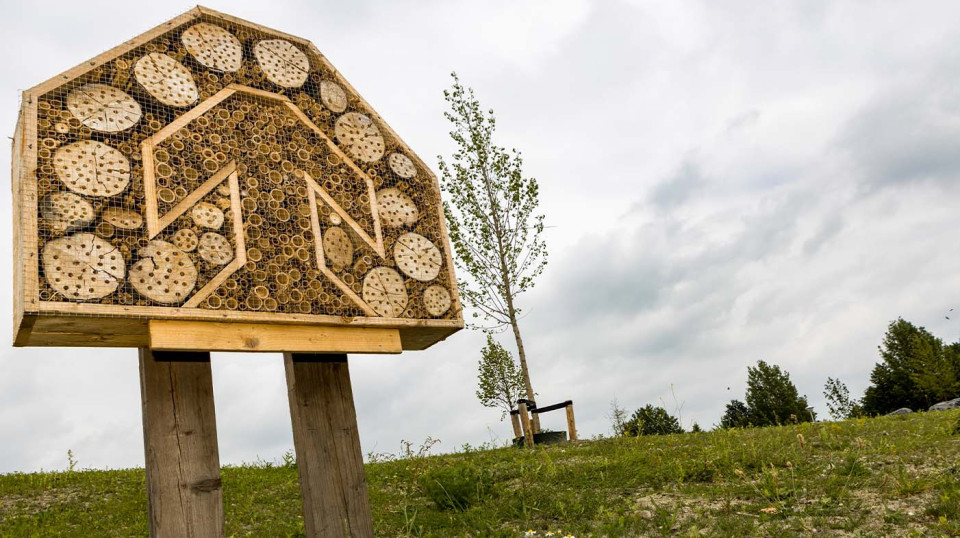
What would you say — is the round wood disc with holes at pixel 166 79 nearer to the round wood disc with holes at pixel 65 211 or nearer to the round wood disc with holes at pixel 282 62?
the round wood disc with holes at pixel 282 62

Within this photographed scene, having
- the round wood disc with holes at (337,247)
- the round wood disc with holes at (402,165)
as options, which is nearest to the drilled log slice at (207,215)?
the round wood disc with holes at (337,247)

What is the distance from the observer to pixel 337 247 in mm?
4660

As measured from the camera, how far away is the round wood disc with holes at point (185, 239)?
3.98 m

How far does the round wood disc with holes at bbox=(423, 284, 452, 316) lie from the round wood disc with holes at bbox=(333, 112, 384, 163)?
1118 millimetres

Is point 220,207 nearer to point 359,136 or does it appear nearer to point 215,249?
point 215,249

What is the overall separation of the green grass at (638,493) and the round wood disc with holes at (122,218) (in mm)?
3116

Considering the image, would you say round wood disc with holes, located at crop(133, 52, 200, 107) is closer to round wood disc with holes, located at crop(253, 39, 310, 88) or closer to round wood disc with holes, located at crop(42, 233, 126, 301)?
round wood disc with holes, located at crop(253, 39, 310, 88)

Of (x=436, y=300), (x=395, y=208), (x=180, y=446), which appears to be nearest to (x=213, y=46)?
(x=395, y=208)

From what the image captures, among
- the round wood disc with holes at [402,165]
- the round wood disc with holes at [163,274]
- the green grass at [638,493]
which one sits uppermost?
the round wood disc with holes at [402,165]

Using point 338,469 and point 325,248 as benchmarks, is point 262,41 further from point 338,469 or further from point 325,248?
point 338,469

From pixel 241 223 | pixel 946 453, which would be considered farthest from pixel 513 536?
pixel 946 453

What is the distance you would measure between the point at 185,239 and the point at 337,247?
1.02 metres

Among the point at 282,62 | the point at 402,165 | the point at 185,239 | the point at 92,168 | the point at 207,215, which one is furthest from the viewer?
the point at 402,165

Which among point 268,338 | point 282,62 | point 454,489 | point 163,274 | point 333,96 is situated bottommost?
point 454,489
